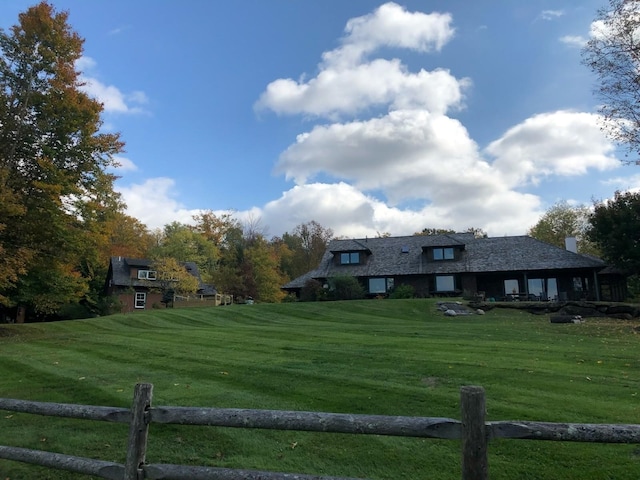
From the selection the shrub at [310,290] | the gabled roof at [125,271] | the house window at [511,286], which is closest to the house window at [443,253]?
the house window at [511,286]

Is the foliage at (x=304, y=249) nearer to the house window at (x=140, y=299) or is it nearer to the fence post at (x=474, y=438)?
the house window at (x=140, y=299)

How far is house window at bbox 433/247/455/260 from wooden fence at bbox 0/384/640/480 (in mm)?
42180

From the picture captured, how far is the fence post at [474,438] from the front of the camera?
3.53m

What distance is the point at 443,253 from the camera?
1768 inches

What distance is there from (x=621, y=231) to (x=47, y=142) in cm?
3471

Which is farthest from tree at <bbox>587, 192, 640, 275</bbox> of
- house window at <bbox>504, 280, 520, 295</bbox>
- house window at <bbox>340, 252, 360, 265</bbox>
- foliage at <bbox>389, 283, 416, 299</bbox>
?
house window at <bbox>340, 252, 360, 265</bbox>

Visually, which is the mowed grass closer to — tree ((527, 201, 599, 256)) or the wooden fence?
the wooden fence

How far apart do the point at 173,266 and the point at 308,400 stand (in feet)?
147

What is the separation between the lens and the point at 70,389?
389 inches

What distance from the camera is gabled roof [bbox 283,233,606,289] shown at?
1604 inches

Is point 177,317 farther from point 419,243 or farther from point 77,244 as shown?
point 419,243

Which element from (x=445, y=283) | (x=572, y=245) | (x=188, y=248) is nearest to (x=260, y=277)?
(x=188, y=248)

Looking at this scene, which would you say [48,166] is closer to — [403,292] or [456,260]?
[403,292]

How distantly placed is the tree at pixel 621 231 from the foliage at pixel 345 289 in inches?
729
